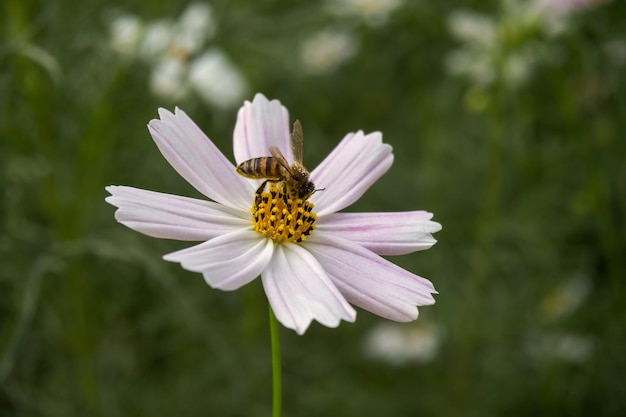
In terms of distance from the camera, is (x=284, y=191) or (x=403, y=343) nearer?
(x=284, y=191)

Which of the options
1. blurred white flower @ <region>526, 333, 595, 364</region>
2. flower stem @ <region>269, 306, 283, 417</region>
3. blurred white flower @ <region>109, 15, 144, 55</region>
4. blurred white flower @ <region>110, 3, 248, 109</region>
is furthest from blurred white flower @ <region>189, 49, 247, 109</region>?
flower stem @ <region>269, 306, 283, 417</region>

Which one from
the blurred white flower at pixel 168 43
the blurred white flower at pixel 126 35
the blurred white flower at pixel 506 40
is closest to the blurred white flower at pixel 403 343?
the blurred white flower at pixel 506 40

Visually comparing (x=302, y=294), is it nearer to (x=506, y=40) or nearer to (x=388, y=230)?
(x=388, y=230)

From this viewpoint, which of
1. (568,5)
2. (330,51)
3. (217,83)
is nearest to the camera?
(568,5)

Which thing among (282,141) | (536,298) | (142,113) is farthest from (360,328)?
(282,141)

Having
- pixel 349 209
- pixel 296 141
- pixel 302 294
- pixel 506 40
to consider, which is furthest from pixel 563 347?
pixel 302 294

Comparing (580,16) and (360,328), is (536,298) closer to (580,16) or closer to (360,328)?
(360,328)

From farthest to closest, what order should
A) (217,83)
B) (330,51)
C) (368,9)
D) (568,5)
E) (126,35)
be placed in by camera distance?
(330,51) → (368,9) → (217,83) → (568,5) → (126,35)
